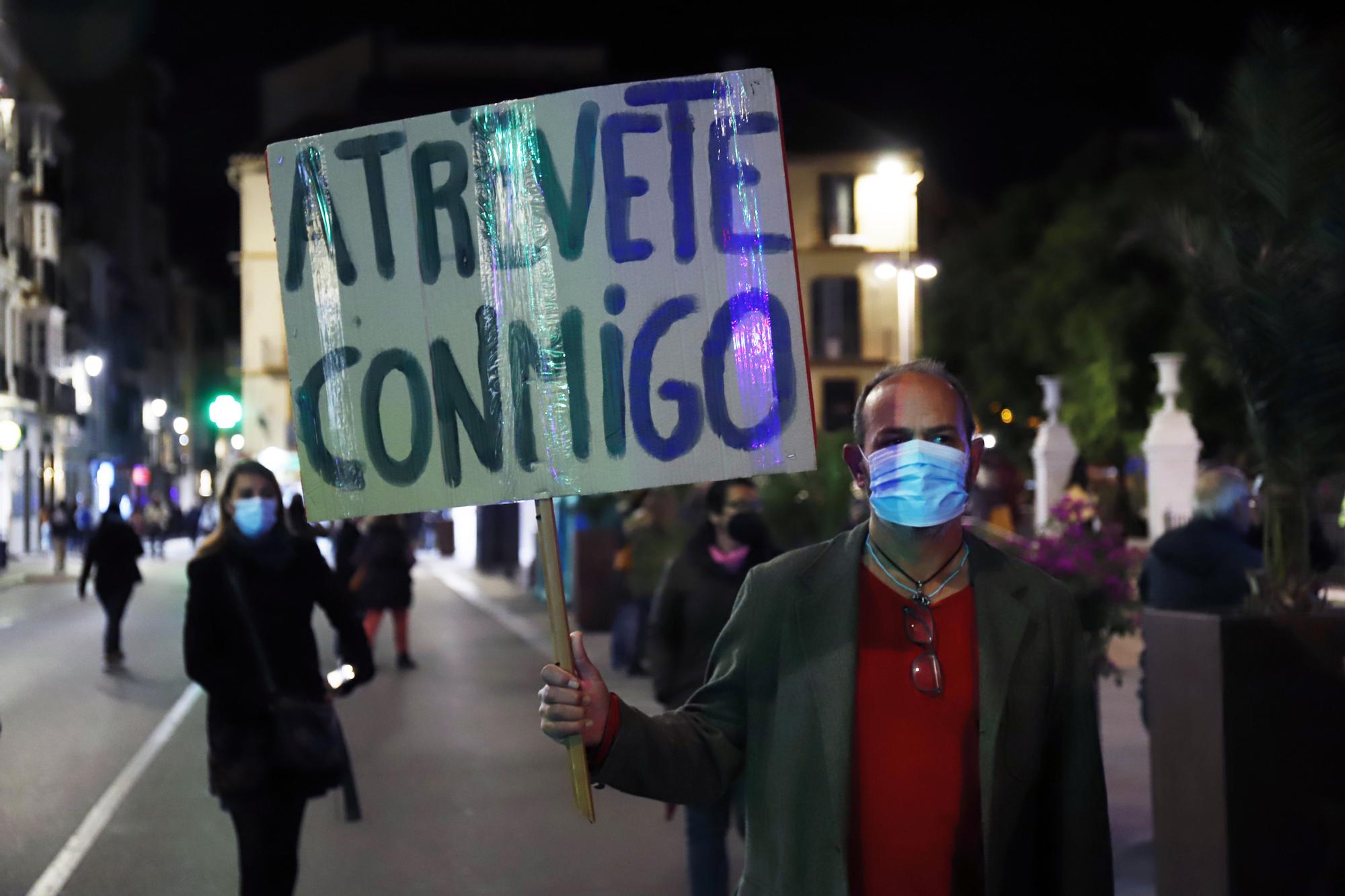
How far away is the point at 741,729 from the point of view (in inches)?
126

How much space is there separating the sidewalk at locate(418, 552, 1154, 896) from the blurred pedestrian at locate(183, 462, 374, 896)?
101 inches

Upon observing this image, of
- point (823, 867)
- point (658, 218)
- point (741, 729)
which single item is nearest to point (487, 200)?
point (658, 218)

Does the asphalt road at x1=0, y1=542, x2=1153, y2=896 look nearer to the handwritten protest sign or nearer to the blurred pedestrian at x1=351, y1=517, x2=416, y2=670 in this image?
the blurred pedestrian at x1=351, y1=517, x2=416, y2=670

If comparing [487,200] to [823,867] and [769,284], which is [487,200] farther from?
[823,867]

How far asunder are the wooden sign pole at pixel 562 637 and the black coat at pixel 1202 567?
223 inches

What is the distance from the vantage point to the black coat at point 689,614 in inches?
259

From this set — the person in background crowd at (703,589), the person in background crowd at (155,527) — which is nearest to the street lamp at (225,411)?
the person in background crowd at (155,527)

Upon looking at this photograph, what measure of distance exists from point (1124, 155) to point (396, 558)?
33526mm

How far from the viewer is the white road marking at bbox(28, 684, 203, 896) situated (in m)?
7.64

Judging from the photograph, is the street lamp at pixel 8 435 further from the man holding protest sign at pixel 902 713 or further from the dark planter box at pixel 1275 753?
the man holding protest sign at pixel 902 713

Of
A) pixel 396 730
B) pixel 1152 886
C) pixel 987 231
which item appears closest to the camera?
pixel 1152 886

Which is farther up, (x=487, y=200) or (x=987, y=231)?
(x=987, y=231)

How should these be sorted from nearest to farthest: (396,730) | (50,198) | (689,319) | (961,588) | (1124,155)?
(961,588) → (689,319) → (396,730) → (1124,155) → (50,198)

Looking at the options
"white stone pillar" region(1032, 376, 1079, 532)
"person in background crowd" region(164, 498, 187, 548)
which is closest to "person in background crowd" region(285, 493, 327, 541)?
"white stone pillar" region(1032, 376, 1079, 532)
